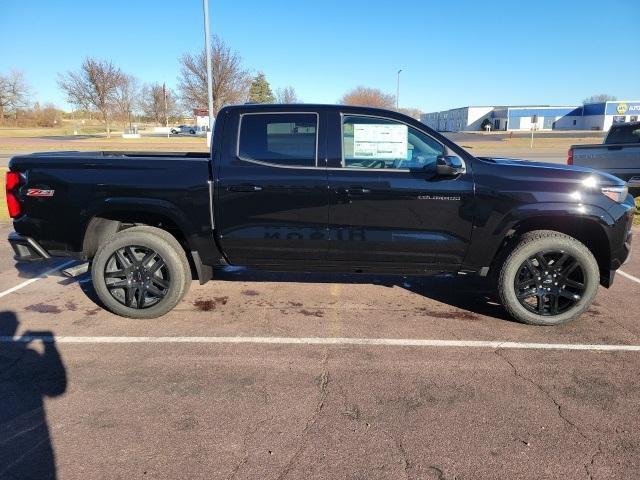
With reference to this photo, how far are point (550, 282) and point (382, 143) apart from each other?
1.98 metres

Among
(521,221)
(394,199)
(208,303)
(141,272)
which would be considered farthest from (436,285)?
(141,272)

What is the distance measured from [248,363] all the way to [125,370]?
2.98 feet

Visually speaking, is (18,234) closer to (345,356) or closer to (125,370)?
(125,370)

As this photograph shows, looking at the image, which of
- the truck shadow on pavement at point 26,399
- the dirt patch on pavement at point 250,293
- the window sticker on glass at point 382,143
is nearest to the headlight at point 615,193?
the window sticker on glass at point 382,143

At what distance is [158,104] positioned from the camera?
71.6 meters

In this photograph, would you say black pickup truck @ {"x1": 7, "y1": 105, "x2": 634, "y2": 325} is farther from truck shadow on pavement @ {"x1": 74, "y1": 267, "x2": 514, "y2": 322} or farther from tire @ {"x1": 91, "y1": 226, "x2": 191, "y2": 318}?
truck shadow on pavement @ {"x1": 74, "y1": 267, "x2": 514, "y2": 322}

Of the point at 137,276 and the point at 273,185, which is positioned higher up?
the point at 273,185

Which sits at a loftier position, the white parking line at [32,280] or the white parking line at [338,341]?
the white parking line at [32,280]

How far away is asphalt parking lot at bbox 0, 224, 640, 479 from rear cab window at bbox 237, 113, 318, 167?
151 centimetres

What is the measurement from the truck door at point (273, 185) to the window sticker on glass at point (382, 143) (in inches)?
14.5

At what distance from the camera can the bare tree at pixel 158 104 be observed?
6988 centimetres

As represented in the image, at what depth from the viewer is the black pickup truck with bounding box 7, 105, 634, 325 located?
427 centimetres

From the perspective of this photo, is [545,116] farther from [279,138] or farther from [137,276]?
[137,276]

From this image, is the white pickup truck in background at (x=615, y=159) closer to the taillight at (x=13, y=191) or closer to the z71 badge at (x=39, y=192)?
the z71 badge at (x=39, y=192)
